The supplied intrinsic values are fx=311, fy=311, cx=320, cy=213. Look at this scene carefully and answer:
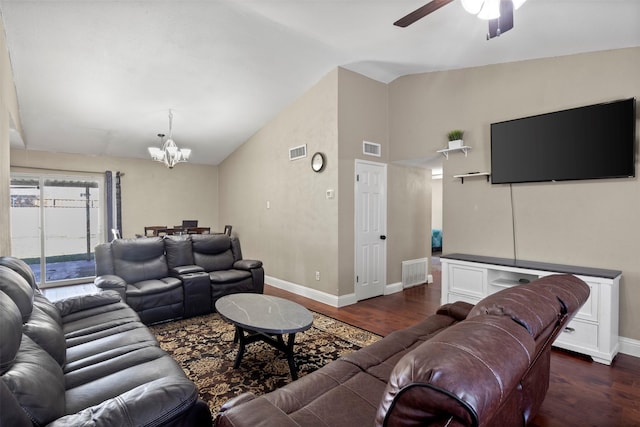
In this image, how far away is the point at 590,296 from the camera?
2824 millimetres

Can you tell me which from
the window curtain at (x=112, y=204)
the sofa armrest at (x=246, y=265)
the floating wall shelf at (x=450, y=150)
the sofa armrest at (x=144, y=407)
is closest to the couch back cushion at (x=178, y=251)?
the sofa armrest at (x=246, y=265)

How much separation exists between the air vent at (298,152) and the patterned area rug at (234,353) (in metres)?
2.45

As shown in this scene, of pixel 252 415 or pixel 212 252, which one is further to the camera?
pixel 212 252

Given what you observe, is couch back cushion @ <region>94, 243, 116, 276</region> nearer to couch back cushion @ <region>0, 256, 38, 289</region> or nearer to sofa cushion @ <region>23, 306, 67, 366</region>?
couch back cushion @ <region>0, 256, 38, 289</region>

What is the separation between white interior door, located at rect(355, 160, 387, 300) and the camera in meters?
4.52

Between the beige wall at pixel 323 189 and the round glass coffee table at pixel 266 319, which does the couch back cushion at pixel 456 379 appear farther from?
the beige wall at pixel 323 189

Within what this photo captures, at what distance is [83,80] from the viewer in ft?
12.8

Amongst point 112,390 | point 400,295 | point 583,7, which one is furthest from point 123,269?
point 583,7

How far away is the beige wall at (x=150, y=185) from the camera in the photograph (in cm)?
560

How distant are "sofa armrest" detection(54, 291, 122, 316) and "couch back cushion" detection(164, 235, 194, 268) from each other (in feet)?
4.19

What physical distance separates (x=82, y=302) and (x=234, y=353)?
53.6 inches

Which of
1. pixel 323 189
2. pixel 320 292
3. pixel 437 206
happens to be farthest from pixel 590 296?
pixel 437 206

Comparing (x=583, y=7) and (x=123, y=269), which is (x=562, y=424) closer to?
(x=583, y=7)

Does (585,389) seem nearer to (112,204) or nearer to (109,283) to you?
(109,283)
